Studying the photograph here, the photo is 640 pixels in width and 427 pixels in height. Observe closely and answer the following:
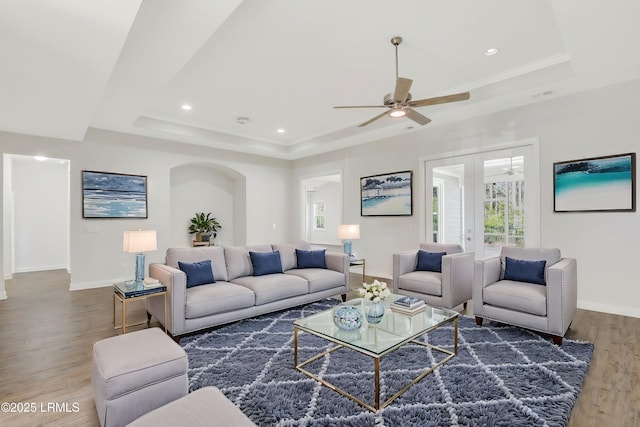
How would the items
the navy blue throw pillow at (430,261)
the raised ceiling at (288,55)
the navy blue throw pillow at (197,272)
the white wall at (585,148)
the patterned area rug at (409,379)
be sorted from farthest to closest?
the navy blue throw pillow at (430,261), the white wall at (585,148), the navy blue throw pillow at (197,272), the raised ceiling at (288,55), the patterned area rug at (409,379)

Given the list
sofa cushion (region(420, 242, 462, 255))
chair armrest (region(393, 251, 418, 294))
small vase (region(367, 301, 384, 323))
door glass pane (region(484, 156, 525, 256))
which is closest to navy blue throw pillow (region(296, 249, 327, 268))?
chair armrest (region(393, 251, 418, 294))

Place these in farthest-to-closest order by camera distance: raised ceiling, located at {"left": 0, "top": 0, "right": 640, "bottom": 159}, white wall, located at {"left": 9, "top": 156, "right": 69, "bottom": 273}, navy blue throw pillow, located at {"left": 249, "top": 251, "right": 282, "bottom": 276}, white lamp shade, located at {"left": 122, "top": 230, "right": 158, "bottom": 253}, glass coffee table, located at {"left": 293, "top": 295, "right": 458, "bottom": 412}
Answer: white wall, located at {"left": 9, "top": 156, "right": 69, "bottom": 273}, navy blue throw pillow, located at {"left": 249, "top": 251, "right": 282, "bottom": 276}, white lamp shade, located at {"left": 122, "top": 230, "right": 158, "bottom": 253}, raised ceiling, located at {"left": 0, "top": 0, "right": 640, "bottom": 159}, glass coffee table, located at {"left": 293, "top": 295, "right": 458, "bottom": 412}

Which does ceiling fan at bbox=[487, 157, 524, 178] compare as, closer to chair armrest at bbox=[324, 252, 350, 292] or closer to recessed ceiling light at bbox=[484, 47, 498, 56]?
recessed ceiling light at bbox=[484, 47, 498, 56]

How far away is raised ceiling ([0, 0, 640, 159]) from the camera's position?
2.39 meters

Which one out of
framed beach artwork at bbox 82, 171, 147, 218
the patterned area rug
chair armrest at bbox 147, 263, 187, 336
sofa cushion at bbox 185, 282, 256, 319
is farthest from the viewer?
framed beach artwork at bbox 82, 171, 147, 218

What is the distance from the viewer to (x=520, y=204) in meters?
4.58

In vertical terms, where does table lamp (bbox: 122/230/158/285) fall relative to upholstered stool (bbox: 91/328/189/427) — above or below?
above

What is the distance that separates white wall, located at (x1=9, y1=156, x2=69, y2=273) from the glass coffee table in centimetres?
756

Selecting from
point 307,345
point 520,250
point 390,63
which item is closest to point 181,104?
point 390,63

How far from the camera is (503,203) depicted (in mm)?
4734

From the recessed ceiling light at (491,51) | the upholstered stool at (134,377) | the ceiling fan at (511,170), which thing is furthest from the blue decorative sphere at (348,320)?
the ceiling fan at (511,170)

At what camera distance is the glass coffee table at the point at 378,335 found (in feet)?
6.89

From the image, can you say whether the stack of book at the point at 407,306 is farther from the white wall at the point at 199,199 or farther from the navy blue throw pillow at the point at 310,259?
A: the white wall at the point at 199,199

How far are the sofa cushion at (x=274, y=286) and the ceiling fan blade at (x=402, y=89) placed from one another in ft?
7.78
